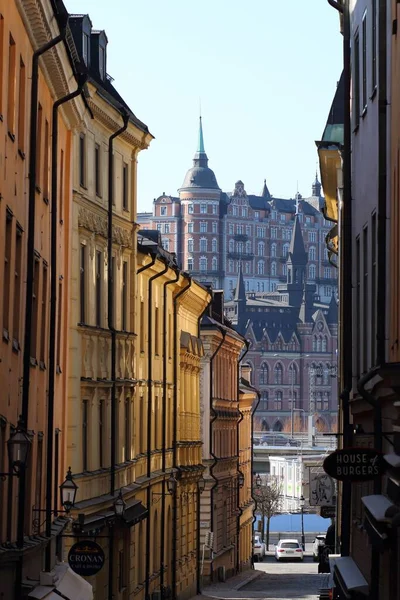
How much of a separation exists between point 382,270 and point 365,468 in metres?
2.51

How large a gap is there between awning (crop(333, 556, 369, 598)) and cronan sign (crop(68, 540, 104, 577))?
5066mm

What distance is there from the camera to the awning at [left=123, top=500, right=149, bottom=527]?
105 ft

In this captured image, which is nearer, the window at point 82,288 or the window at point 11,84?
the window at point 11,84

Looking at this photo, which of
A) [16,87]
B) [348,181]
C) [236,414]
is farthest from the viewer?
[236,414]

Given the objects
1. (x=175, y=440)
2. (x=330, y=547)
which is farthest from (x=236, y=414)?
(x=330, y=547)

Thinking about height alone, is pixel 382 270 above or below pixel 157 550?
above

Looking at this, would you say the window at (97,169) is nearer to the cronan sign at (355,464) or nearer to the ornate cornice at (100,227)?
the ornate cornice at (100,227)

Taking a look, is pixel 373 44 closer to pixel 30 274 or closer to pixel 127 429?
pixel 30 274

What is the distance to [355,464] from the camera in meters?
14.6

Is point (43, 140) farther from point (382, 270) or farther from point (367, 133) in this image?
point (382, 270)

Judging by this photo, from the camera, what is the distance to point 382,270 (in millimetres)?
16281

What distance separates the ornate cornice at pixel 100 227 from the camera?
28.9 meters

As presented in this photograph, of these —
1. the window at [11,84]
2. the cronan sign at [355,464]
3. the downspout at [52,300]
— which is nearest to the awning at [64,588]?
the downspout at [52,300]

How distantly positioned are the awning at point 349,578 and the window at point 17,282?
4632 mm
